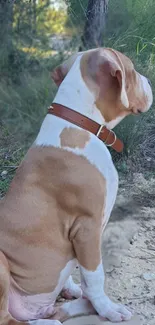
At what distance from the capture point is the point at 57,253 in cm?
313

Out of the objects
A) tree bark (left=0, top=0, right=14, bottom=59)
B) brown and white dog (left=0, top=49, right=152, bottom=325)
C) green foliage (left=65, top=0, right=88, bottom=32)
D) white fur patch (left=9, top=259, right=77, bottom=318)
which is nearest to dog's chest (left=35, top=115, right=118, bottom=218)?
brown and white dog (left=0, top=49, right=152, bottom=325)

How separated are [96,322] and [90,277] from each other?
293mm

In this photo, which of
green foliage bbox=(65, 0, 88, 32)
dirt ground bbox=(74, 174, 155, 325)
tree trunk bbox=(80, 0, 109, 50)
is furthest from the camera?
green foliage bbox=(65, 0, 88, 32)

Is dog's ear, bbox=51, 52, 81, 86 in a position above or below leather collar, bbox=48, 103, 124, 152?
above

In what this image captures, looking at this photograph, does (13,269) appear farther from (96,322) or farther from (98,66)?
(98,66)

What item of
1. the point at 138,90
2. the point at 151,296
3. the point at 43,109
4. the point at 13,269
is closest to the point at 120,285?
the point at 151,296

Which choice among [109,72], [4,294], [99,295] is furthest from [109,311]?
[109,72]

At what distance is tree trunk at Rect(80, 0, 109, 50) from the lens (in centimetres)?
669

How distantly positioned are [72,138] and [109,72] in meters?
0.42

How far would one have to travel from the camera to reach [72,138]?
3.09 metres

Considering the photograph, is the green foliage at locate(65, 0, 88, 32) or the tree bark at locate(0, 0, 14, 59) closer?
the green foliage at locate(65, 0, 88, 32)

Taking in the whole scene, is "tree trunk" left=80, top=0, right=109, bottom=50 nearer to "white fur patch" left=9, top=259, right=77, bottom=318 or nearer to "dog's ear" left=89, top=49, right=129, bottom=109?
"dog's ear" left=89, top=49, right=129, bottom=109

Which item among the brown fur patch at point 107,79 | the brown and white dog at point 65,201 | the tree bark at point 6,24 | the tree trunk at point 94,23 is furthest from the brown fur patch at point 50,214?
the tree bark at point 6,24

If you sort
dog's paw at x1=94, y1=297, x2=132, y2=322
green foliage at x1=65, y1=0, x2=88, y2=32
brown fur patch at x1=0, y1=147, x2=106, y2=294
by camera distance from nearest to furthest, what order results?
brown fur patch at x1=0, y1=147, x2=106, y2=294, dog's paw at x1=94, y1=297, x2=132, y2=322, green foliage at x1=65, y1=0, x2=88, y2=32
